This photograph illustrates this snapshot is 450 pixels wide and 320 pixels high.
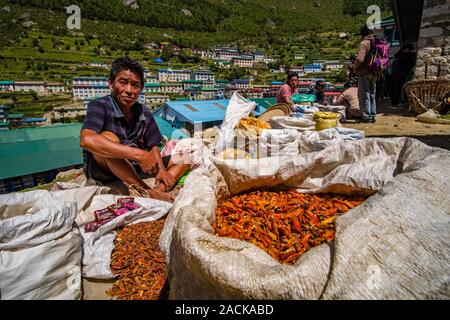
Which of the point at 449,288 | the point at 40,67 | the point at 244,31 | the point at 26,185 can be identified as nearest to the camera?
the point at 449,288

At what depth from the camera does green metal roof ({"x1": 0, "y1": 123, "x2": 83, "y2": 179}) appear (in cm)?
639

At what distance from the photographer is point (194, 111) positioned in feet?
22.0

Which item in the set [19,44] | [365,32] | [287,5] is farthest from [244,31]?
[365,32]

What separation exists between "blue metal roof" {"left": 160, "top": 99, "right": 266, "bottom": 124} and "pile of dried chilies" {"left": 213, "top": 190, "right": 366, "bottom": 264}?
4622 millimetres

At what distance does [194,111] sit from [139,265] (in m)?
5.54

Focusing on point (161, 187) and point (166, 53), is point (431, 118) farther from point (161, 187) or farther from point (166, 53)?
point (166, 53)

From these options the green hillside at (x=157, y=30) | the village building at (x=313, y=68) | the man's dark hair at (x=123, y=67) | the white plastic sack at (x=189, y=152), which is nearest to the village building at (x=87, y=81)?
the green hillside at (x=157, y=30)

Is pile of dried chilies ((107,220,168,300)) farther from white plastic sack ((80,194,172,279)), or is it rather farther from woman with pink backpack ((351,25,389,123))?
woman with pink backpack ((351,25,389,123))

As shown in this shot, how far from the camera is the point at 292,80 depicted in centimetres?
466

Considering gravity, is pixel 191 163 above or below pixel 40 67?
below

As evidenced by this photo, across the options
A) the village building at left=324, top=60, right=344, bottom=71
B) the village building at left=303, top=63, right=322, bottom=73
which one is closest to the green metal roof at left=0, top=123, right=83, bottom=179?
the village building at left=303, top=63, right=322, bottom=73

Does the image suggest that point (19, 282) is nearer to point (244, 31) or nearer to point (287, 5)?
point (244, 31)

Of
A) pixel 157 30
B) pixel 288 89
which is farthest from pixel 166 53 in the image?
pixel 288 89
